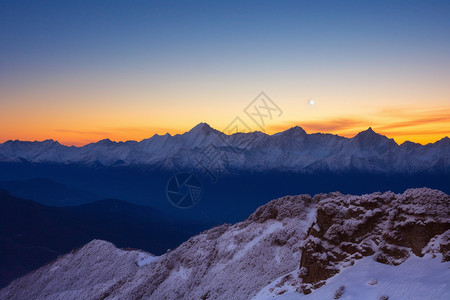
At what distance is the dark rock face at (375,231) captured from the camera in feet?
109

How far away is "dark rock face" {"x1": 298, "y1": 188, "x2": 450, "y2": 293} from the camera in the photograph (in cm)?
3312

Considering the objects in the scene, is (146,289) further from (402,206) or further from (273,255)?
(402,206)

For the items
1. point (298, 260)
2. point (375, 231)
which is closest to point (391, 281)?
point (375, 231)

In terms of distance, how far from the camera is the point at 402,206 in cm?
3678

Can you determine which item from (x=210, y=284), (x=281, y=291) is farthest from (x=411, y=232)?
(x=210, y=284)

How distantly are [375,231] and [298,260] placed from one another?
18890 millimetres

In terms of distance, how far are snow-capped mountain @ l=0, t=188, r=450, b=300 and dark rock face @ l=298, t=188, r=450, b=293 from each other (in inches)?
3.5

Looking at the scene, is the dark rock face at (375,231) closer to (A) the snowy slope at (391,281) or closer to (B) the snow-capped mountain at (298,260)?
(B) the snow-capped mountain at (298,260)

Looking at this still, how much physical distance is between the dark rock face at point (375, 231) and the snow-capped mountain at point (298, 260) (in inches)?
3.5

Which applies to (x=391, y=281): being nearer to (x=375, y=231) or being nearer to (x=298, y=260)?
(x=375, y=231)

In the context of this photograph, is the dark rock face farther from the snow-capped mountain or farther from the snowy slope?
the snowy slope

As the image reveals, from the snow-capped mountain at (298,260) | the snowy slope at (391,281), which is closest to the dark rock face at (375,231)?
the snow-capped mountain at (298,260)

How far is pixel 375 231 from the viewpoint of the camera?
124 feet

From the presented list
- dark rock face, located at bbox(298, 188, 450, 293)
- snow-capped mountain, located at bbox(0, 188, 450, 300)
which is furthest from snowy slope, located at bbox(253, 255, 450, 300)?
dark rock face, located at bbox(298, 188, 450, 293)
